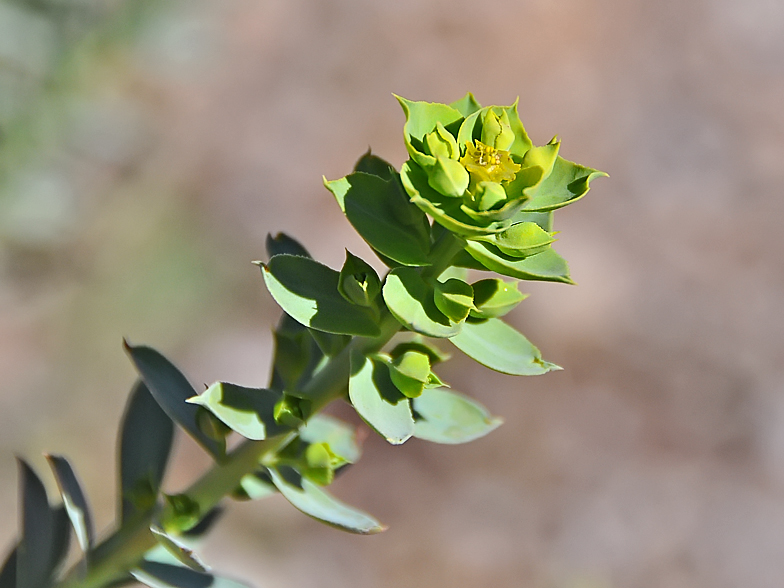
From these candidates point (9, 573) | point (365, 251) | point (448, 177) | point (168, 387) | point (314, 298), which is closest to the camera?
point (448, 177)

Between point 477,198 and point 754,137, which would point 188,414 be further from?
point 754,137

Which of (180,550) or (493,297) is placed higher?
(493,297)

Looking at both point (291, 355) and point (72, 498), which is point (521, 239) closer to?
point (291, 355)

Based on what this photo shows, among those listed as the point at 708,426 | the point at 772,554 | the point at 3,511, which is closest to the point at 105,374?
the point at 3,511

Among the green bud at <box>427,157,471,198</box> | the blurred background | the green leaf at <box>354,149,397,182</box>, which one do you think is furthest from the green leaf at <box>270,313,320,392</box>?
the blurred background

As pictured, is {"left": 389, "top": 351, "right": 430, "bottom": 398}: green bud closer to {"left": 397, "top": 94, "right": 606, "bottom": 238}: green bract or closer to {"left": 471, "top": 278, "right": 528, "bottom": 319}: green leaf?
{"left": 471, "top": 278, "right": 528, "bottom": 319}: green leaf

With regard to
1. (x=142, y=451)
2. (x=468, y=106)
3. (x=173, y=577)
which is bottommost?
(x=173, y=577)

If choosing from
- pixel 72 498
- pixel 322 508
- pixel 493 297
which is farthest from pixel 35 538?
pixel 493 297
